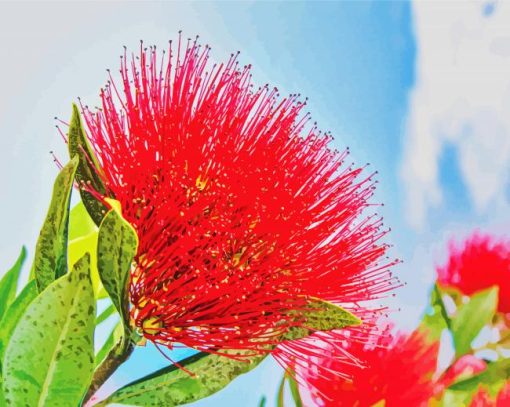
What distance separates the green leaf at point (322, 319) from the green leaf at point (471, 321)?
0.71 feet

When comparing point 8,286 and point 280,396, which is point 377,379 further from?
point 8,286

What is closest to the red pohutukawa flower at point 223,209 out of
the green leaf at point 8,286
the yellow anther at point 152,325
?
the yellow anther at point 152,325

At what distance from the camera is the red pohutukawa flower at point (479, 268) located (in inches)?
26.7

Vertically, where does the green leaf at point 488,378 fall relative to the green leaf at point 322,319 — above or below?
below

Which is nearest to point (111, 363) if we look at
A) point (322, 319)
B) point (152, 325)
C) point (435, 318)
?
point (152, 325)

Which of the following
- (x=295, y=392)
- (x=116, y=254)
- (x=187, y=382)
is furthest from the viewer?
(x=295, y=392)

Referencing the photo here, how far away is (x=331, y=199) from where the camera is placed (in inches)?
20.3

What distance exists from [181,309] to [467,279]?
1.09 feet

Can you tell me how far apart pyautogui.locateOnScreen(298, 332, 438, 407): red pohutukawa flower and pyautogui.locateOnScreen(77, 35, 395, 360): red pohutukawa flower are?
9cm

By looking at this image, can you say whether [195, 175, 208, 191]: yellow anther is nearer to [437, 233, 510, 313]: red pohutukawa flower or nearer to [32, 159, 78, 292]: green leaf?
[32, 159, 78, 292]: green leaf

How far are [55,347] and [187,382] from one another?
12cm

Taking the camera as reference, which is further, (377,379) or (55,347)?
(377,379)

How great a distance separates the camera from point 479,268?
0.69 m

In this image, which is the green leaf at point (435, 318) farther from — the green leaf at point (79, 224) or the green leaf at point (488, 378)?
the green leaf at point (79, 224)
